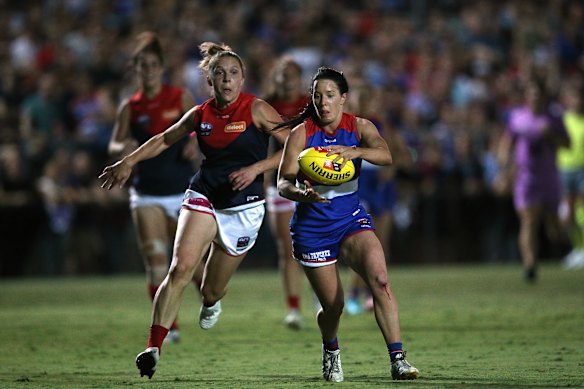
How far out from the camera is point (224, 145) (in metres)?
8.94

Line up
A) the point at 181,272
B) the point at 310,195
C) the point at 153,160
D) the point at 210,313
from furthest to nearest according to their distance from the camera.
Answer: the point at 153,160, the point at 210,313, the point at 181,272, the point at 310,195

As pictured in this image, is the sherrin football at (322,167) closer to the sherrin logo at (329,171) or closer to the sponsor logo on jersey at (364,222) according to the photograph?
the sherrin logo at (329,171)

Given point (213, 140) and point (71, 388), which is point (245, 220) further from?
point (71, 388)

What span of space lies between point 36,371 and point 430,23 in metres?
17.2

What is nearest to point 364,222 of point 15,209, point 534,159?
point 534,159

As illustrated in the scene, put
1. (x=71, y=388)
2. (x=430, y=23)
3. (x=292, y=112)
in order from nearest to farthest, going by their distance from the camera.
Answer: (x=71, y=388), (x=292, y=112), (x=430, y=23)

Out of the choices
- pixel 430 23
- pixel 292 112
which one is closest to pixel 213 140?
pixel 292 112

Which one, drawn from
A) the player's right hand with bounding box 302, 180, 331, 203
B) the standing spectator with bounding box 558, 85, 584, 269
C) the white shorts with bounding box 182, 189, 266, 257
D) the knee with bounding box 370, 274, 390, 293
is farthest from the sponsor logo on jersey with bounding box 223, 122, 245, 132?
the standing spectator with bounding box 558, 85, 584, 269

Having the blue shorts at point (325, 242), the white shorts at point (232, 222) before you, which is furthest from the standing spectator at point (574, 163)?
the blue shorts at point (325, 242)

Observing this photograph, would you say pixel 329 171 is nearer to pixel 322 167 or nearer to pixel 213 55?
pixel 322 167

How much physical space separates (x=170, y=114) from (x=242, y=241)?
247 cm

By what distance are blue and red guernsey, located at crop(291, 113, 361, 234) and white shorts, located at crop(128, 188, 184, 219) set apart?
121 inches

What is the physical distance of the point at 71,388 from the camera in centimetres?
792

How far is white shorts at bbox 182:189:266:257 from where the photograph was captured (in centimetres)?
887
